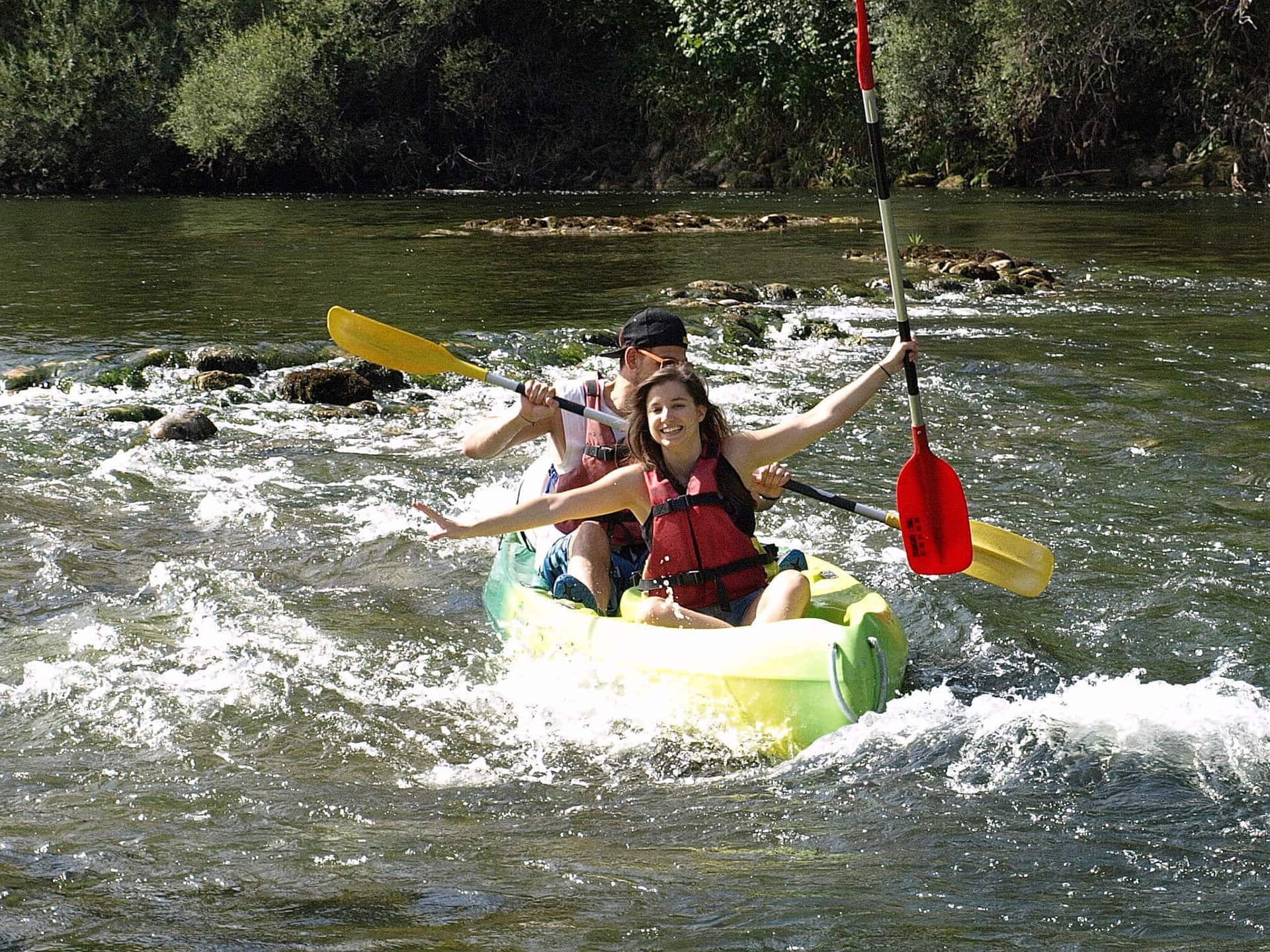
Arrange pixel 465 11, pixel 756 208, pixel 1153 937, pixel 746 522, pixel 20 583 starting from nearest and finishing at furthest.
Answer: pixel 1153 937 < pixel 746 522 < pixel 20 583 < pixel 756 208 < pixel 465 11

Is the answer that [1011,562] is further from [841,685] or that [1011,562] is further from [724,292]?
[724,292]

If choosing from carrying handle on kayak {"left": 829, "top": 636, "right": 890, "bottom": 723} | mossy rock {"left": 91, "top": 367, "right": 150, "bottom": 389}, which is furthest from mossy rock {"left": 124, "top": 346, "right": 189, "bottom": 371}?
carrying handle on kayak {"left": 829, "top": 636, "right": 890, "bottom": 723}

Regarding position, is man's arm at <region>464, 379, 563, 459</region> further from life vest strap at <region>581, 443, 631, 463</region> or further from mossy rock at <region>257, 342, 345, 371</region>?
mossy rock at <region>257, 342, 345, 371</region>

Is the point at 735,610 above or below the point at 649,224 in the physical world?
below

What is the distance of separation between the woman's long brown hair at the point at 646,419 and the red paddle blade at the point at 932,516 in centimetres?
61

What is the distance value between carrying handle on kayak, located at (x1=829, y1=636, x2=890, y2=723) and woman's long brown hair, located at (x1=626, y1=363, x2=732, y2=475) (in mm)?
768

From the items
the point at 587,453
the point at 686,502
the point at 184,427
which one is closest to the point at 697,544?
the point at 686,502

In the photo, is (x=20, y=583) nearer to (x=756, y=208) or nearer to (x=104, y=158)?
(x=756, y=208)

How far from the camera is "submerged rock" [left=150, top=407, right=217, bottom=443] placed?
7.34 meters

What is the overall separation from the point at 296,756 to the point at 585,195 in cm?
2092

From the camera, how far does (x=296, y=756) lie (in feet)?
12.2

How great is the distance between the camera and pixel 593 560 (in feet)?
14.5

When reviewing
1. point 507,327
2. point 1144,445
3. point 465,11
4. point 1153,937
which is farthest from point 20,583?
point 465,11

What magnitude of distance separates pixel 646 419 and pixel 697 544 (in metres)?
0.38
